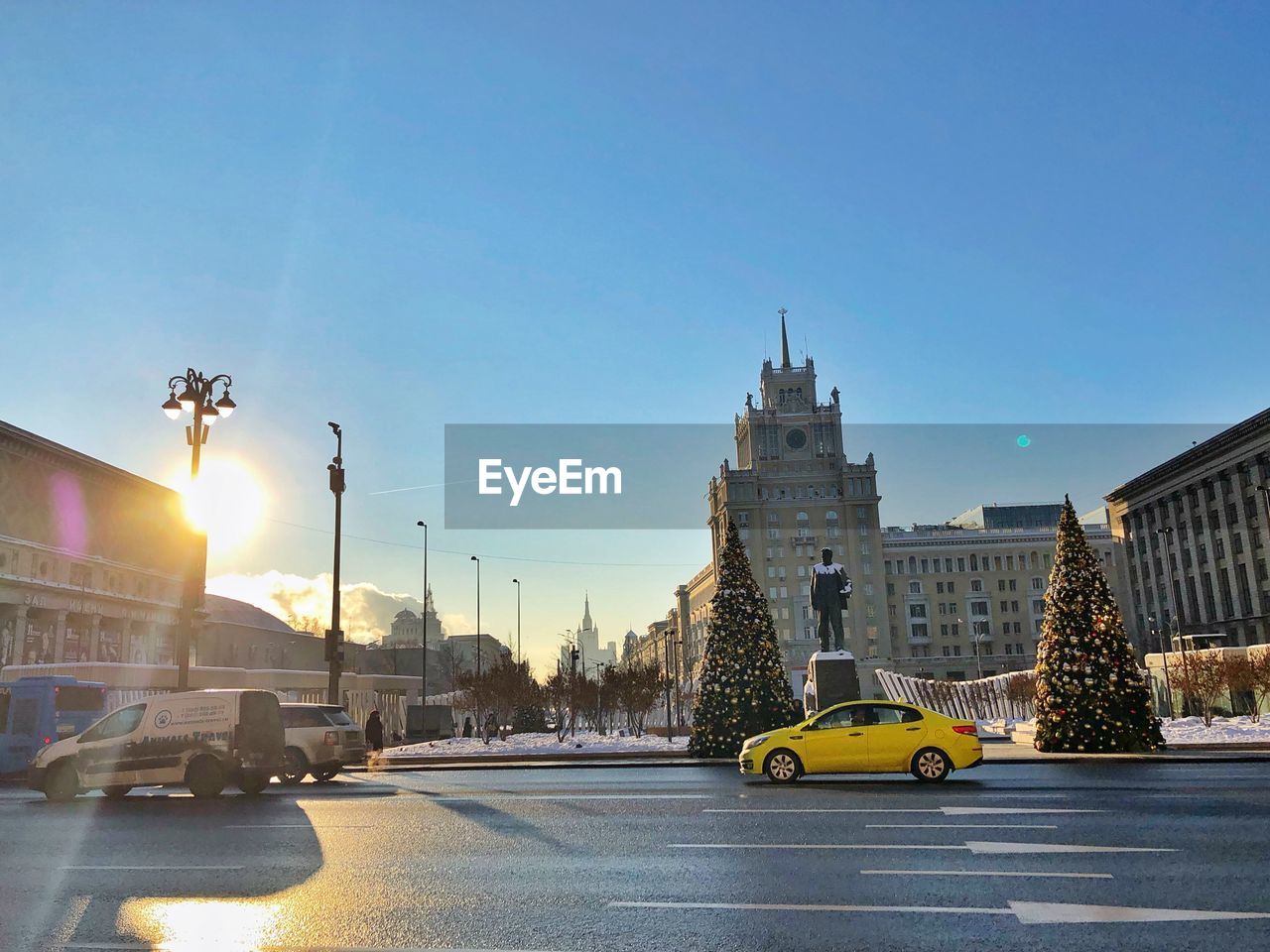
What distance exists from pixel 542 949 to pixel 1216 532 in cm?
8338

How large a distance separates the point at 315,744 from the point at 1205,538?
77130 mm

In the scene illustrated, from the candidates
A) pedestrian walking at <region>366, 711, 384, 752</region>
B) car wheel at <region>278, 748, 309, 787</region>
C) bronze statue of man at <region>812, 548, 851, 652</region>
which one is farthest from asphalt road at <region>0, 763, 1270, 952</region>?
pedestrian walking at <region>366, 711, 384, 752</region>

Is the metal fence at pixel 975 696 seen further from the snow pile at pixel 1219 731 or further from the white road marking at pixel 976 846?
the white road marking at pixel 976 846

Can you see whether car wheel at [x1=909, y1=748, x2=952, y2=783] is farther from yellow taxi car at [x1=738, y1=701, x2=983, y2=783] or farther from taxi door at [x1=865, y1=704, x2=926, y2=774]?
taxi door at [x1=865, y1=704, x2=926, y2=774]

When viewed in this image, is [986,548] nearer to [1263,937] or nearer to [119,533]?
[119,533]

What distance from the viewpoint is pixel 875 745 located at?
673 inches

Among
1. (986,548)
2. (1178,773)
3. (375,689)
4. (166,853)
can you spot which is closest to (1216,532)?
(986,548)

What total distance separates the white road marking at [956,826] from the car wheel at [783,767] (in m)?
A: 5.58

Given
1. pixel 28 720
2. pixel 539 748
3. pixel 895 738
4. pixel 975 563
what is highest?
pixel 975 563

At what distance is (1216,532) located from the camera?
3029 inches

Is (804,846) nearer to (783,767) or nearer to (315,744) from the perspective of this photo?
(783,767)

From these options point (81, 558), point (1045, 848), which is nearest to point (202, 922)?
point (1045, 848)

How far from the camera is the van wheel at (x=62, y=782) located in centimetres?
1803

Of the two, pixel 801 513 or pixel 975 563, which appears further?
pixel 801 513
